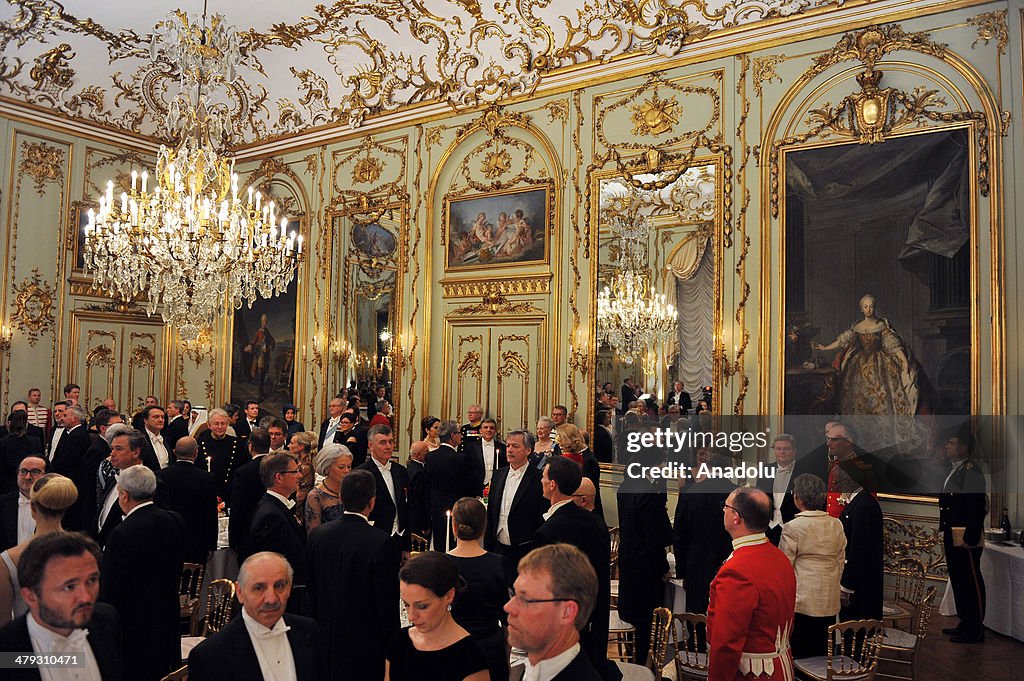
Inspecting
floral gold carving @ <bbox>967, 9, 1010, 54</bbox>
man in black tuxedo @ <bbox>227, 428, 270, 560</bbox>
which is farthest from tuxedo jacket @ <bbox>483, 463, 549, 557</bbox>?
floral gold carving @ <bbox>967, 9, 1010, 54</bbox>

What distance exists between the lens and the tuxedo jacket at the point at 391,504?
6.70m

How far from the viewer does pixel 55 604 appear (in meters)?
2.69

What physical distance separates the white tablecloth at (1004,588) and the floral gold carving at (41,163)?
15377 mm

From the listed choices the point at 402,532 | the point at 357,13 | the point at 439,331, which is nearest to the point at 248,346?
the point at 439,331

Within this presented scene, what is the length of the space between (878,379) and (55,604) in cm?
868

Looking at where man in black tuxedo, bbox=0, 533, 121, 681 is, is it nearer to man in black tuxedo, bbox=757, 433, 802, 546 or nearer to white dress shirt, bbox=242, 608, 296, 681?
white dress shirt, bbox=242, 608, 296, 681

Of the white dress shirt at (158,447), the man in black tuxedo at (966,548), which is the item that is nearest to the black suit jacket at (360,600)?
the white dress shirt at (158,447)

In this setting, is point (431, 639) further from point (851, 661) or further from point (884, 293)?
point (884, 293)

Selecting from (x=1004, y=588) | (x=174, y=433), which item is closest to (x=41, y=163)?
(x=174, y=433)

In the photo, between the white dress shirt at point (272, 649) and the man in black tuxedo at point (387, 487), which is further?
the man in black tuxedo at point (387, 487)

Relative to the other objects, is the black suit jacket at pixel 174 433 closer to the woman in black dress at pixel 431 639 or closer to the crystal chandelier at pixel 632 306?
the crystal chandelier at pixel 632 306

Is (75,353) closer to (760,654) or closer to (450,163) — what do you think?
(450,163)

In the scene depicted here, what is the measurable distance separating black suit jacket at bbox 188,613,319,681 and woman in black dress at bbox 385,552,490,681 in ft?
1.14

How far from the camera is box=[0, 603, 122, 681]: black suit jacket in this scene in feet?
8.52
